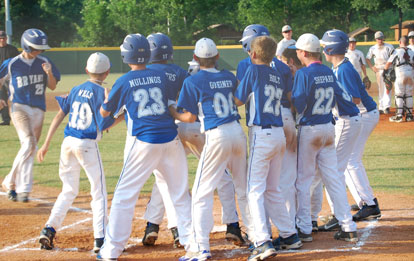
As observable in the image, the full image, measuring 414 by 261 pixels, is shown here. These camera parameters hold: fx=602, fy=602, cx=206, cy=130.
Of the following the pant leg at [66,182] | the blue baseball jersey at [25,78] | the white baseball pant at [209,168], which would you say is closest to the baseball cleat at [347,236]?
the white baseball pant at [209,168]

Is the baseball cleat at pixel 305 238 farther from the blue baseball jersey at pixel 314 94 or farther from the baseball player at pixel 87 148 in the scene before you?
the baseball player at pixel 87 148

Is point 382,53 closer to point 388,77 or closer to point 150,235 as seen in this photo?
point 388,77

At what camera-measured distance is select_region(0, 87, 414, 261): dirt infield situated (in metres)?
6.17

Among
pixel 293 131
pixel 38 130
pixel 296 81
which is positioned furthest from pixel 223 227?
pixel 38 130

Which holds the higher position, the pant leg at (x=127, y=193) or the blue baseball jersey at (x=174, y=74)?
Result: the blue baseball jersey at (x=174, y=74)

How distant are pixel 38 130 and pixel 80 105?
283cm

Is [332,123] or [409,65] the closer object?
[332,123]

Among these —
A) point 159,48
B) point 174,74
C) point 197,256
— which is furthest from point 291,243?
point 159,48

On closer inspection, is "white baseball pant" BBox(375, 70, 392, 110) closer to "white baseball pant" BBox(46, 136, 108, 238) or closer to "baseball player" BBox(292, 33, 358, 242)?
"baseball player" BBox(292, 33, 358, 242)

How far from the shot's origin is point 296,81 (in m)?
6.47

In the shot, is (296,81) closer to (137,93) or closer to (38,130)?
(137,93)

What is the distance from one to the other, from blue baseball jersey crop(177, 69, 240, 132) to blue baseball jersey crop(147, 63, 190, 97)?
0.36 metres

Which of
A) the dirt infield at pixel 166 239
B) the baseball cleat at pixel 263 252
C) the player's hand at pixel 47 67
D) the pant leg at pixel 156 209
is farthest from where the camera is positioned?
the player's hand at pixel 47 67

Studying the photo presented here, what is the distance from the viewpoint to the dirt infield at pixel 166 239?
20.2 ft
